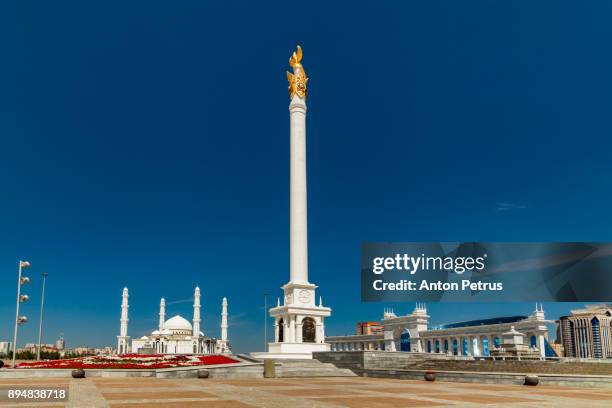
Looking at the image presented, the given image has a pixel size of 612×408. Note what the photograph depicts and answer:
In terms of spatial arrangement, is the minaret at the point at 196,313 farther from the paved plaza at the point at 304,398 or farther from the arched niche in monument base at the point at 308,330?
the paved plaza at the point at 304,398

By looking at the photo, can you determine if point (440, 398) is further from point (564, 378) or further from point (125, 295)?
point (125, 295)

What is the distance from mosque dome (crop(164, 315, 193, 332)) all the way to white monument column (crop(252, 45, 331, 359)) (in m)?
56.1

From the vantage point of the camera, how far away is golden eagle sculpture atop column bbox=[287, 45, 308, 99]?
191 feet

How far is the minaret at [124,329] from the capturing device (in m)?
109

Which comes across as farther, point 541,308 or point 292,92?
point 541,308

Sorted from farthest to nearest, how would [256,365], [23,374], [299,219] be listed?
[299,219] < [256,365] < [23,374]

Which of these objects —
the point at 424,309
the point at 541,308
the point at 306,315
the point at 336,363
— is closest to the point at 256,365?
the point at 336,363

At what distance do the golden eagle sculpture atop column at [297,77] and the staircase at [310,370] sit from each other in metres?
29.7

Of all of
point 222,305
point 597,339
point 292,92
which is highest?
point 292,92

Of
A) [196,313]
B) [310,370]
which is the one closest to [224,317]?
[196,313]

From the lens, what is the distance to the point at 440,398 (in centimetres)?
2019

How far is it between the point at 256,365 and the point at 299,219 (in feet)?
65.1

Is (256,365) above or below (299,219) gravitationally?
below

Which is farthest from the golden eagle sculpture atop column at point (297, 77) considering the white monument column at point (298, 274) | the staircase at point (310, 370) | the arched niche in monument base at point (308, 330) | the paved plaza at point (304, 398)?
the paved plaza at point (304, 398)
